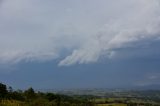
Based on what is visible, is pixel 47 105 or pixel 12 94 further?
pixel 12 94

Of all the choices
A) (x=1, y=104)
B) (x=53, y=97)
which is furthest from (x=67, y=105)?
(x=1, y=104)

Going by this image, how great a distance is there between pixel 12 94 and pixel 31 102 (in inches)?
1279

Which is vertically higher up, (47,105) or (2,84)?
(2,84)

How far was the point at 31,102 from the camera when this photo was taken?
160625 millimetres

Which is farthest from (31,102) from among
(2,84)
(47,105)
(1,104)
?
(2,84)

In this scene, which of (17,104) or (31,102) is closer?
(17,104)

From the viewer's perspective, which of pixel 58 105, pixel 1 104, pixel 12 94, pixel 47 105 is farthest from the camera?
pixel 12 94

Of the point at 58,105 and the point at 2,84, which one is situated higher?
the point at 2,84

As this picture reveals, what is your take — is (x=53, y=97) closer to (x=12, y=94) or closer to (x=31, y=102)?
(x=12, y=94)

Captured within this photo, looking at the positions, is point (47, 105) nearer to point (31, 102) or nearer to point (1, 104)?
point (31, 102)

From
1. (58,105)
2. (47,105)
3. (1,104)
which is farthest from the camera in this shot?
(58,105)

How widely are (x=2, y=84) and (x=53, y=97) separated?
2994cm

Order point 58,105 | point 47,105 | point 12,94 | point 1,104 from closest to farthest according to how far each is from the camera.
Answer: point 1,104, point 47,105, point 58,105, point 12,94

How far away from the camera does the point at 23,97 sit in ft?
601
